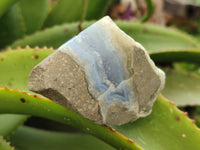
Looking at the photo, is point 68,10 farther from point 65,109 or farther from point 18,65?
point 65,109

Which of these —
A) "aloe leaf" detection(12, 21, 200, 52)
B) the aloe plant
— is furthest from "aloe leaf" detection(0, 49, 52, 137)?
"aloe leaf" detection(12, 21, 200, 52)

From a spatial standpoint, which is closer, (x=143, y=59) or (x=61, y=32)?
(x=143, y=59)

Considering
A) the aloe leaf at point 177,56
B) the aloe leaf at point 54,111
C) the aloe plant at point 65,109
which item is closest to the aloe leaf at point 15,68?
the aloe plant at point 65,109

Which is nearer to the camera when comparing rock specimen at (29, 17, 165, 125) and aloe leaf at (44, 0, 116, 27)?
rock specimen at (29, 17, 165, 125)

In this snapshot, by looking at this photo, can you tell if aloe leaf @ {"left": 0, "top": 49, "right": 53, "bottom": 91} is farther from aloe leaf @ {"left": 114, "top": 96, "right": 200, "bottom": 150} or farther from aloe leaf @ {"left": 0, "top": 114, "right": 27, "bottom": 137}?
aloe leaf @ {"left": 114, "top": 96, "right": 200, "bottom": 150}

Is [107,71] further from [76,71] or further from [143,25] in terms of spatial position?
[143,25]

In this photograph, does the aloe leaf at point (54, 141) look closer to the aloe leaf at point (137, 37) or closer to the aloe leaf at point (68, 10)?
the aloe leaf at point (137, 37)

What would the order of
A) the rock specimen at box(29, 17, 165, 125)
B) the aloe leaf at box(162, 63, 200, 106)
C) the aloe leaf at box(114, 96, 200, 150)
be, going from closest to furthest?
1. the rock specimen at box(29, 17, 165, 125)
2. the aloe leaf at box(114, 96, 200, 150)
3. the aloe leaf at box(162, 63, 200, 106)

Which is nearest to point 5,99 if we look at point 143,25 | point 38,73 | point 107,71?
point 38,73
